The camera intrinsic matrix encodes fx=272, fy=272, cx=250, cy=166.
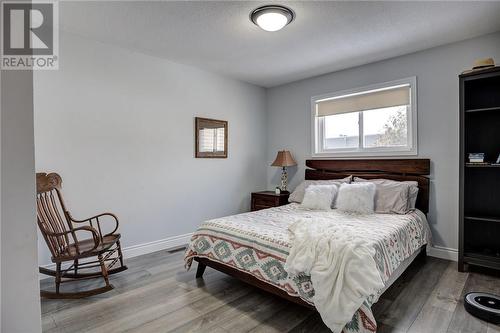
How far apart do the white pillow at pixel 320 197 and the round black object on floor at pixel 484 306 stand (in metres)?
1.53

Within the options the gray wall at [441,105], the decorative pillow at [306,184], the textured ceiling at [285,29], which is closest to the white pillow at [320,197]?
the decorative pillow at [306,184]

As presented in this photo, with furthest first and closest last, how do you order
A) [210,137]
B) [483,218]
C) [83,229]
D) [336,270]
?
[210,137] < [483,218] < [83,229] < [336,270]

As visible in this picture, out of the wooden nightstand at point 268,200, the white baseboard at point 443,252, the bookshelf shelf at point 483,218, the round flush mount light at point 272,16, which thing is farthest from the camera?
the wooden nightstand at point 268,200

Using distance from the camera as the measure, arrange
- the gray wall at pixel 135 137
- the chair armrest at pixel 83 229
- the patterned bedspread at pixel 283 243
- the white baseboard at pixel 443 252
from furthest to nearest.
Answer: the white baseboard at pixel 443 252, the gray wall at pixel 135 137, the chair armrest at pixel 83 229, the patterned bedspread at pixel 283 243

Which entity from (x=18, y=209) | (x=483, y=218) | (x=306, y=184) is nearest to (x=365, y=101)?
(x=306, y=184)

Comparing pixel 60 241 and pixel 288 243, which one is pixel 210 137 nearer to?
pixel 60 241

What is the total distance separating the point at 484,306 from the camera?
2020mm

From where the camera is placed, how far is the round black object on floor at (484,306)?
1.93m

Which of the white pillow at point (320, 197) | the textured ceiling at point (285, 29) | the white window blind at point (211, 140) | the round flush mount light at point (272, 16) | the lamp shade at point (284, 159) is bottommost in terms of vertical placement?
the white pillow at point (320, 197)

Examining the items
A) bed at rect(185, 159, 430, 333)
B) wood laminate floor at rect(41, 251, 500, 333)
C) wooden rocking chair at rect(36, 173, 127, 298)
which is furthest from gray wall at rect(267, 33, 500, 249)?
wooden rocking chair at rect(36, 173, 127, 298)

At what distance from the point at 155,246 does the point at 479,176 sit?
13.2ft

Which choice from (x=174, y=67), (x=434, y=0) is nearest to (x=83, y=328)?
(x=174, y=67)

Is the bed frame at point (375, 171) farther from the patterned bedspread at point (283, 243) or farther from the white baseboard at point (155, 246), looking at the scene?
the white baseboard at point (155, 246)

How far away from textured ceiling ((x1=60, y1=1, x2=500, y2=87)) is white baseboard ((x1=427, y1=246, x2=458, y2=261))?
96.5 inches
